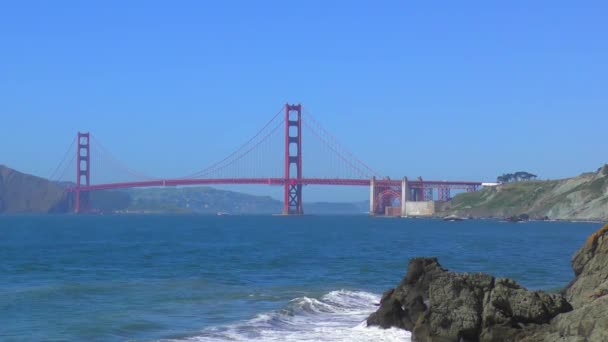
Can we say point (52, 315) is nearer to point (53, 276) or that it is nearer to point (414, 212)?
point (53, 276)

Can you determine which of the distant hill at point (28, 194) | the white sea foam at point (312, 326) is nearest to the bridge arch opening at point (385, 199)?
the distant hill at point (28, 194)

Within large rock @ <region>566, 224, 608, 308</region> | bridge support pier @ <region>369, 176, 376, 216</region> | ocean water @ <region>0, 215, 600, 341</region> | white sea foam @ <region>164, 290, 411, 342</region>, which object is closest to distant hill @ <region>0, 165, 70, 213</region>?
bridge support pier @ <region>369, 176, 376, 216</region>

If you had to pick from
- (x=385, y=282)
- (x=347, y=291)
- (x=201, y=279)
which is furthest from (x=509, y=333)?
(x=201, y=279)

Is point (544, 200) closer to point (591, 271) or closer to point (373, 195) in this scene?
point (373, 195)

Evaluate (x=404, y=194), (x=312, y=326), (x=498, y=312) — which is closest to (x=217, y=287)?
(x=312, y=326)

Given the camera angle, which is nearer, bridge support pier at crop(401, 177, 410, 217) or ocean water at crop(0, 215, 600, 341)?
ocean water at crop(0, 215, 600, 341)

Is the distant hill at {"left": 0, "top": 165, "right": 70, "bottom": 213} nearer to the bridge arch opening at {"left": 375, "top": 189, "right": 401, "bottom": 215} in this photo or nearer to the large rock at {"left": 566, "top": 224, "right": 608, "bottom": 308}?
the bridge arch opening at {"left": 375, "top": 189, "right": 401, "bottom": 215}
